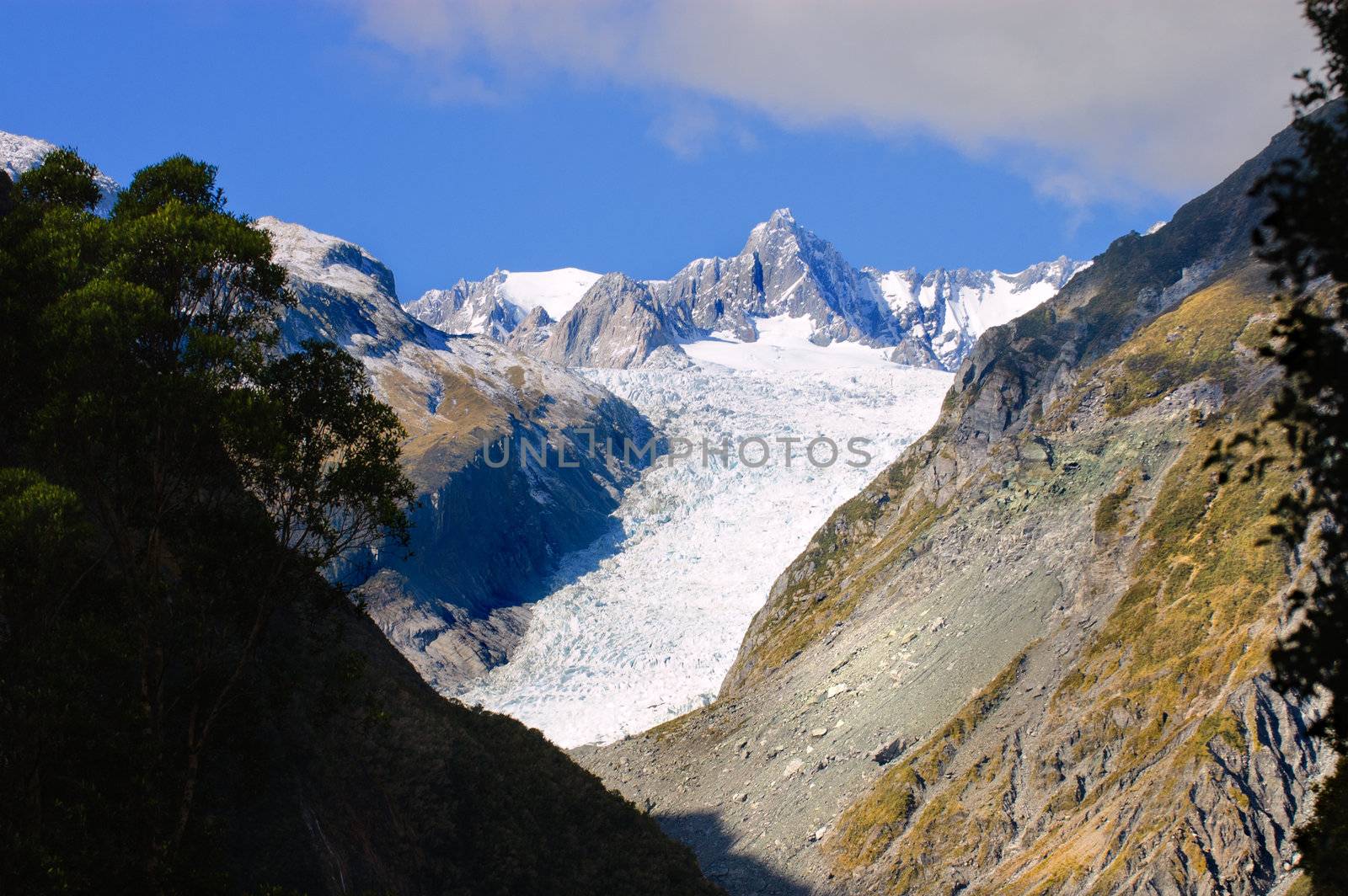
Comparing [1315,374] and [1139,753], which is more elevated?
[1315,374]

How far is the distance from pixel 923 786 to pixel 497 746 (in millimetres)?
31021

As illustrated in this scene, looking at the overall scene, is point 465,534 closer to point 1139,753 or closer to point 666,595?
point 666,595

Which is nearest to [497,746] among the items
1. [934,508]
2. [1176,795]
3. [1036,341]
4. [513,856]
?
[513,856]

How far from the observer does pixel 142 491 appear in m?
19.3

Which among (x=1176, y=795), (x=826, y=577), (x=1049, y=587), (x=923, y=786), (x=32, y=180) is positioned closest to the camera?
(x=32, y=180)

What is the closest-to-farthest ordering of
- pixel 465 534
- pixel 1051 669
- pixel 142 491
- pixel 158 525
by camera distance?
pixel 158 525, pixel 142 491, pixel 1051 669, pixel 465 534

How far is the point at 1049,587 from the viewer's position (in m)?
75.8

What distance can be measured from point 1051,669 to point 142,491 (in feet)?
196

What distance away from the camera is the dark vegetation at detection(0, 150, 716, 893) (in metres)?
15.9

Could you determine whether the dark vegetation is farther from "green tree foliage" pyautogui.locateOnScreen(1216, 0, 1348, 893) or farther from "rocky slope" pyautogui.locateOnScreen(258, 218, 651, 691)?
"rocky slope" pyautogui.locateOnScreen(258, 218, 651, 691)

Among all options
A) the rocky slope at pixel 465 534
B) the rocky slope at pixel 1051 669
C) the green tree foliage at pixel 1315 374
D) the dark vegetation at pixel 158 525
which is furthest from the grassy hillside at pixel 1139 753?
the rocky slope at pixel 465 534

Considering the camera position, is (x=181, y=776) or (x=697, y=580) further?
(x=697, y=580)

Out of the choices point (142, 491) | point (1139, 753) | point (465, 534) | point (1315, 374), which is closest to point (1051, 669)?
point (1139, 753)

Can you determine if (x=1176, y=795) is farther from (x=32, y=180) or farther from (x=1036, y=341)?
(x=1036, y=341)
